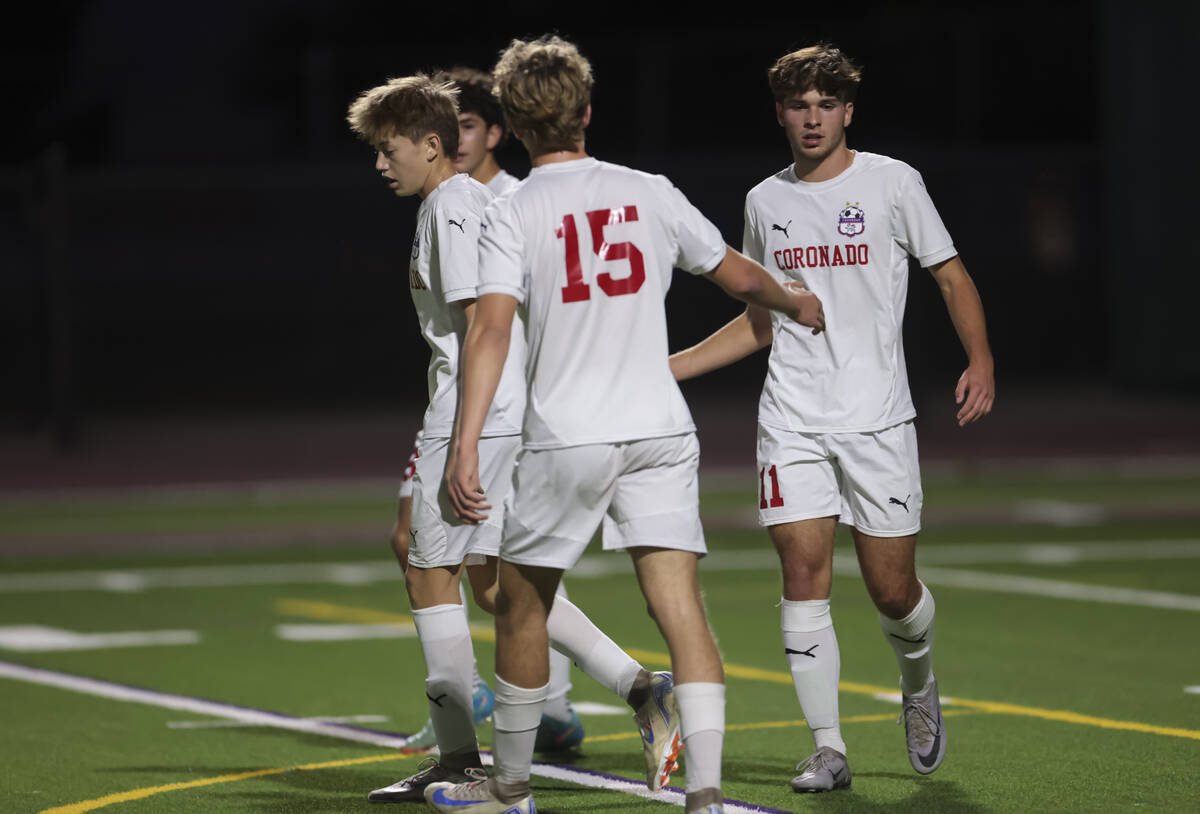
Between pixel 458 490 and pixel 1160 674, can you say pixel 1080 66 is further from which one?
pixel 458 490

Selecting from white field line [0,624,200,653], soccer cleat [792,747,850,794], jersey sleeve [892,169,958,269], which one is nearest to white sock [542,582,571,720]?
soccer cleat [792,747,850,794]

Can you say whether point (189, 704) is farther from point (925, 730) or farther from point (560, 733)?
point (925, 730)

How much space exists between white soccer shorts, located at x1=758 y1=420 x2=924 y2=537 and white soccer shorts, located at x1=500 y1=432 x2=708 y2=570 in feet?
3.82

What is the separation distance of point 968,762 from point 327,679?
3.65 metres

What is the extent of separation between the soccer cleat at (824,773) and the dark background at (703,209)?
2205cm

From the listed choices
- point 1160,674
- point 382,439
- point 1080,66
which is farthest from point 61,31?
point 1160,674

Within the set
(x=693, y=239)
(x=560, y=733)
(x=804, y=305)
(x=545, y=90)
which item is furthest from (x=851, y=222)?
(x=560, y=733)

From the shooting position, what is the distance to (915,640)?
283 inches

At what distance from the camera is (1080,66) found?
3475 cm

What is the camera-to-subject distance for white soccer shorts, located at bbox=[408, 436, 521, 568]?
6.74 meters

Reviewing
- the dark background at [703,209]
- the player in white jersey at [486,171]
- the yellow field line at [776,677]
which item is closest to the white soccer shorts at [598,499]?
the player in white jersey at [486,171]

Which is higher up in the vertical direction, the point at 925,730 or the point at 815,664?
the point at 815,664

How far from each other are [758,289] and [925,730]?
1.92 m

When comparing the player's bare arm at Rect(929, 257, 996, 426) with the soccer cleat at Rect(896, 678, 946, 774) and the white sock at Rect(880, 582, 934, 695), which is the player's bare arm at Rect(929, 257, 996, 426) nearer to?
the white sock at Rect(880, 582, 934, 695)
